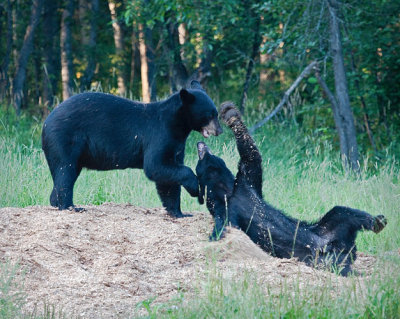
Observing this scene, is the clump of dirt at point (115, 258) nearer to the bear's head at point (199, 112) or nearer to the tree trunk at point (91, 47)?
the bear's head at point (199, 112)

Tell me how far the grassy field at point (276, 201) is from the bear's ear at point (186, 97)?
1737mm

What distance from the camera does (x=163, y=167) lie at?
5844mm

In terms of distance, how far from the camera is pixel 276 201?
25.4 feet

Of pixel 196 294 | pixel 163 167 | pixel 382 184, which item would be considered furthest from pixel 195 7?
pixel 196 294

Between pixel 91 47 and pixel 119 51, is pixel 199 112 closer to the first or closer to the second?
pixel 91 47

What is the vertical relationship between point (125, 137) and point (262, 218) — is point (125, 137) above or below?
above

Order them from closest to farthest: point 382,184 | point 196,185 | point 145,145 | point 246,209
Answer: point 246,209
point 196,185
point 145,145
point 382,184

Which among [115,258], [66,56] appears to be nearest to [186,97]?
[115,258]

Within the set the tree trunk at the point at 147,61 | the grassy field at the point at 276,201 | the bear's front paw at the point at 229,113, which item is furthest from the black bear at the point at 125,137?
the tree trunk at the point at 147,61

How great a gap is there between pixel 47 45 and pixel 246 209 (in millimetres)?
14206

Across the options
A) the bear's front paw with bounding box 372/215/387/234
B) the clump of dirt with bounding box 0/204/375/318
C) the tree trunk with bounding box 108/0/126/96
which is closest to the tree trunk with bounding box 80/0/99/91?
the tree trunk with bounding box 108/0/126/96

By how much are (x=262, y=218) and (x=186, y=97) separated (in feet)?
5.47

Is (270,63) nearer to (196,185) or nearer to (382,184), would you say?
(382,184)

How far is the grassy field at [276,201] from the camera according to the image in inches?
137
